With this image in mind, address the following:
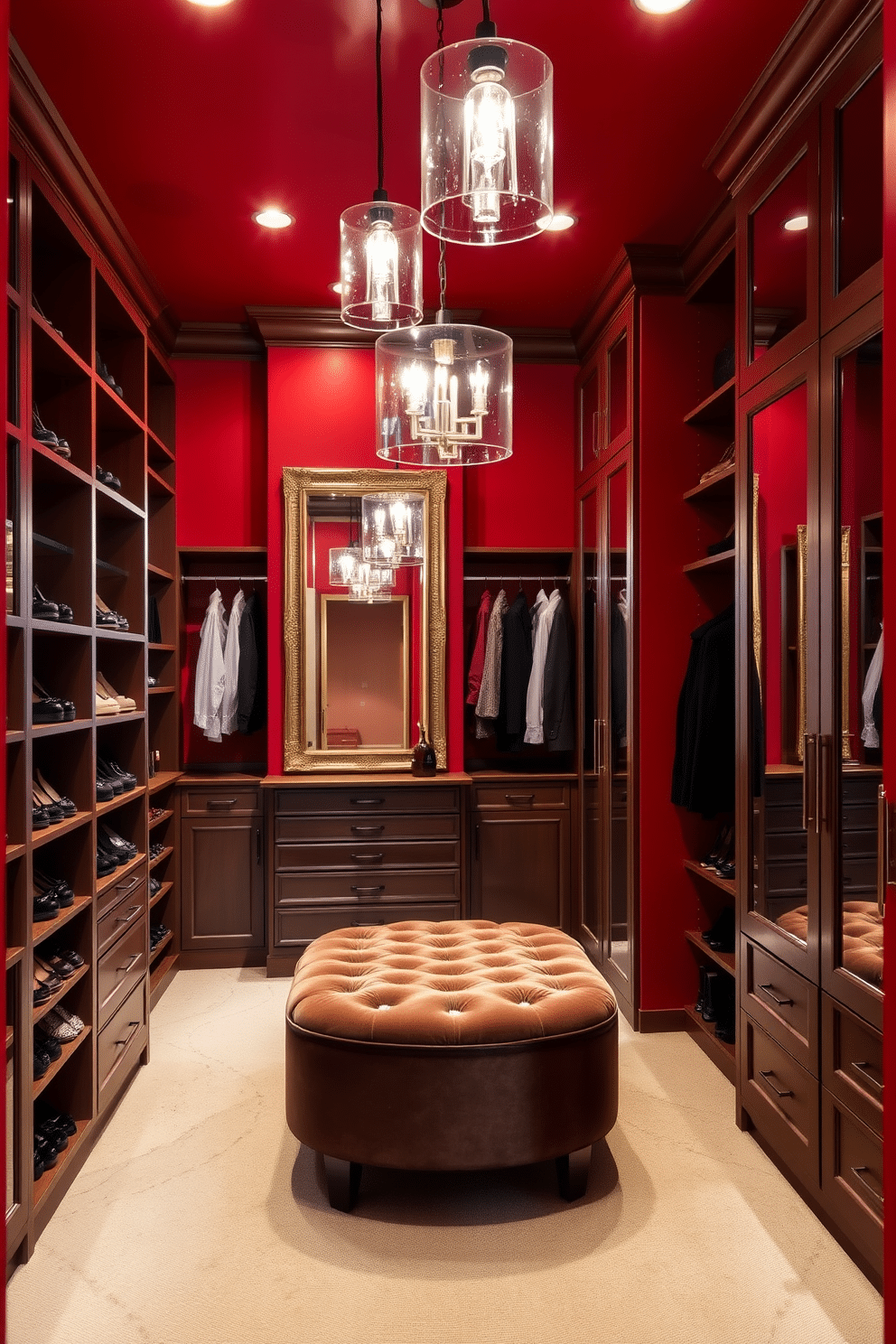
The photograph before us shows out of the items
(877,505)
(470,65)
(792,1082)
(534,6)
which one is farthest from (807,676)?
(534,6)

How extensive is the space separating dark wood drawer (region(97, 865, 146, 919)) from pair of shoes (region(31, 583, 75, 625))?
889 mm

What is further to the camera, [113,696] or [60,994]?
[113,696]

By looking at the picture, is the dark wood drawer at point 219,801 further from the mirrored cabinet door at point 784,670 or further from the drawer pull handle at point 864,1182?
the drawer pull handle at point 864,1182

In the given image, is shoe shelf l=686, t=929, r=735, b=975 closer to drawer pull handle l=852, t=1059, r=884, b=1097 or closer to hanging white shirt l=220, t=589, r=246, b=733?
drawer pull handle l=852, t=1059, r=884, b=1097

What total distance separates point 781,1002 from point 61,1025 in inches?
81.0

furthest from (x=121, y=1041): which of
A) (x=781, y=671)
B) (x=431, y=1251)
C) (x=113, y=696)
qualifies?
(x=781, y=671)

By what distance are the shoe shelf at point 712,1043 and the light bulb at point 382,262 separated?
8.87ft

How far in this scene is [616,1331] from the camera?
201cm

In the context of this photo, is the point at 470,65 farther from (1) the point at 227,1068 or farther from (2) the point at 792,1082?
(1) the point at 227,1068

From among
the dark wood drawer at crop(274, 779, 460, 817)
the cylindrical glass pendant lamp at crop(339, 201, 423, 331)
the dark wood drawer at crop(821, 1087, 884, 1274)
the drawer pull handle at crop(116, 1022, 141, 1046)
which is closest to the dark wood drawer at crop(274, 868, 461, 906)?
the dark wood drawer at crop(274, 779, 460, 817)

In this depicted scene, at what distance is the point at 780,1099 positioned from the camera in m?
2.66

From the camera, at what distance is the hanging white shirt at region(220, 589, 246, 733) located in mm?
4625

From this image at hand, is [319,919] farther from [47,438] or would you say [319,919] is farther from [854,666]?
[854,666]

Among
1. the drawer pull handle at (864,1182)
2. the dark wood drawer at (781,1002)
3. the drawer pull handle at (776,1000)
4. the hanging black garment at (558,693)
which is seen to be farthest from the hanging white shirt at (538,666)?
the drawer pull handle at (864,1182)
